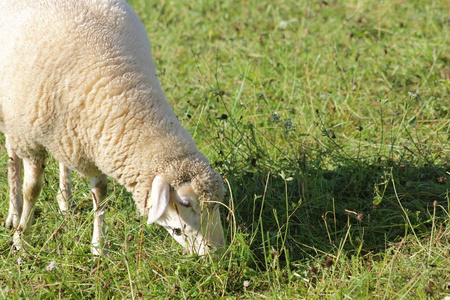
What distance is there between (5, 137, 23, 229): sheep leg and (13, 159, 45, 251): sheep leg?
0.61 ft

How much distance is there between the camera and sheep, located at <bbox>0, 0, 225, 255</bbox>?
295cm

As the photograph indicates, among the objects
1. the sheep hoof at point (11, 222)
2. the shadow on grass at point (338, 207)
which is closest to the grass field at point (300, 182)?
the shadow on grass at point (338, 207)

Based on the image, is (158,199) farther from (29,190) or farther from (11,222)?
(11,222)

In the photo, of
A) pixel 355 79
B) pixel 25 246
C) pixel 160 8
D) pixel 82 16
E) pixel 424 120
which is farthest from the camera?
pixel 160 8

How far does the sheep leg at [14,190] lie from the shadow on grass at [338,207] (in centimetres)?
141

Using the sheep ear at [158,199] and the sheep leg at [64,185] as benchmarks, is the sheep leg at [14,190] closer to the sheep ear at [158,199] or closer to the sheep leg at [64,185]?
the sheep leg at [64,185]

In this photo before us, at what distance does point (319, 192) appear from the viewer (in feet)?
11.7

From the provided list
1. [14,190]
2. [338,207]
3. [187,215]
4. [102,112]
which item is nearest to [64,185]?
[14,190]

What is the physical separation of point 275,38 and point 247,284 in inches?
138

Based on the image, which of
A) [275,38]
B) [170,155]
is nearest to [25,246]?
[170,155]

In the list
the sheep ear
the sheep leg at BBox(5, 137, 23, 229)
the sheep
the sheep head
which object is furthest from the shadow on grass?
the sheep leg at BBox(5, 137, 23, 229)

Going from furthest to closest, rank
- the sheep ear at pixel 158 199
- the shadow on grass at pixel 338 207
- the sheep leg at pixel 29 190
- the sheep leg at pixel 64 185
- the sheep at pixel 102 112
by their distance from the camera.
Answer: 1. the sheep leg at pixel 64 185
2. the sheep leg at pixel 29 190
3. the shadow on grass at pixel 338 207
4. the sheep at pixel 102 112
5. the sheep ear at pixel 158 199

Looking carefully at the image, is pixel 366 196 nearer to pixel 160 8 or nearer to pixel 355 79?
pixel 355 79

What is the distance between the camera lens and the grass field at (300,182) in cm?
300
